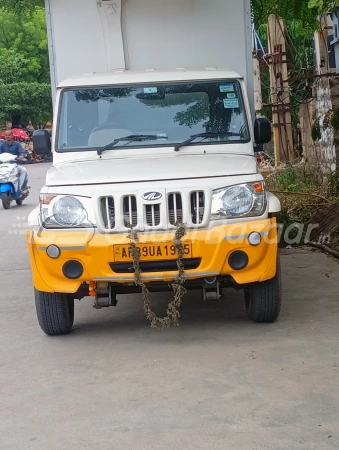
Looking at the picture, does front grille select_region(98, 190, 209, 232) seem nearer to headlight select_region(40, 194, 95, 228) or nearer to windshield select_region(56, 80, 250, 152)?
headlight select_region(40, 194, 95, 228)

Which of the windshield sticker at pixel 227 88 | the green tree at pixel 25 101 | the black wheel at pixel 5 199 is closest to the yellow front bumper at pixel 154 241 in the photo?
the windshield sticker at pixel 227 88

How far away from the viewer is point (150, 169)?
22.5 ft

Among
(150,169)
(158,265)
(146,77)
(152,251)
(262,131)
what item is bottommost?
(158,265)

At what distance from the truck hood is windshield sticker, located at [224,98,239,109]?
67 centimetres

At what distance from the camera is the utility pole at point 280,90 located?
58.7ft

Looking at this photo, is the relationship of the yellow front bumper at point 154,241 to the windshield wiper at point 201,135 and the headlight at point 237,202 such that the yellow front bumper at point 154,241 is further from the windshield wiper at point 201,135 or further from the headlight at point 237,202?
the windshield wiper at point 201,135

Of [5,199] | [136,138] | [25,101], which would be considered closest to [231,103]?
[136,138]

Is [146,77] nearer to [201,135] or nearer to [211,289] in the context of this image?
[201,135]

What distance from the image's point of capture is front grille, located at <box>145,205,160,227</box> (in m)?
6.57

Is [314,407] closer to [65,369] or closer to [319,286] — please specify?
[65,369]

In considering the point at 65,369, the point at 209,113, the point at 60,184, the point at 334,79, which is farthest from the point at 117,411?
the point at 334,79

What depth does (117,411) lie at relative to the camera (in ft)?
16.9

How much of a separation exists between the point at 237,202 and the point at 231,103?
1.63 metres

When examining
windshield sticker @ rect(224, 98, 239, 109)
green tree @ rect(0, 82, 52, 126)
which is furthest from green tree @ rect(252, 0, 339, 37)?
green tree @ rect(0, 82, 52, 126)
